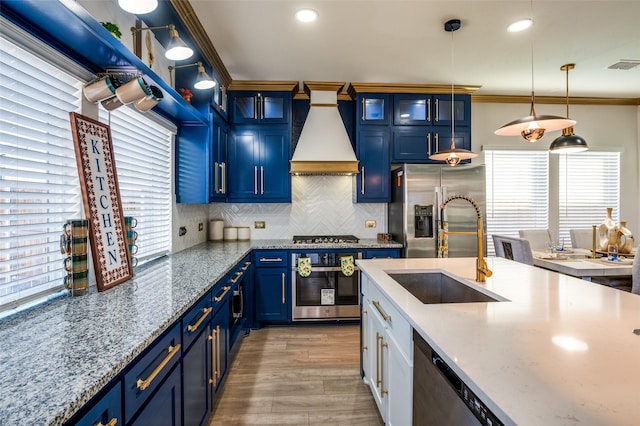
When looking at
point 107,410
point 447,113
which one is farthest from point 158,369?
point 447,113

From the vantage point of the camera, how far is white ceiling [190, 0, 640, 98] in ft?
7.59

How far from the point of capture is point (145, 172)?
238 centimetres

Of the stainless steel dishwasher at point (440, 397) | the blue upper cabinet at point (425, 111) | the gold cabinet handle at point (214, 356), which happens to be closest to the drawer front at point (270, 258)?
the gold cabinet handle at point (214, 356)

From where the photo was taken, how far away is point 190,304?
1.47 metres

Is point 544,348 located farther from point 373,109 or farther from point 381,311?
point 373,109

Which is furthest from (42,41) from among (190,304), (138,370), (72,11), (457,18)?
(457,18)

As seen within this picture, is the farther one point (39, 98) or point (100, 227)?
point (100, 227)

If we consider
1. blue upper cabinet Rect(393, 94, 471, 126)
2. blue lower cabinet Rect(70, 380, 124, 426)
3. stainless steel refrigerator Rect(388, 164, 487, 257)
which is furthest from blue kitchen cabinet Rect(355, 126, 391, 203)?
blue lower cabinet Rect(70, 380, 124, 426)

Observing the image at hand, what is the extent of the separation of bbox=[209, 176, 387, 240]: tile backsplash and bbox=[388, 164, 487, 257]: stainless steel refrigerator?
0.70m

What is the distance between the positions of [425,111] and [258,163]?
206 cm

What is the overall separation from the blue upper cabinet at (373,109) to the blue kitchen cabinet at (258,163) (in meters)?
0.88

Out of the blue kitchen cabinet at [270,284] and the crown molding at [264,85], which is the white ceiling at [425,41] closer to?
the crown molding at [264,85]

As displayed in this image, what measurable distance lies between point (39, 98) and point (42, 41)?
0.23 m

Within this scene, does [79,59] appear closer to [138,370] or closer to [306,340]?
[138,370]
